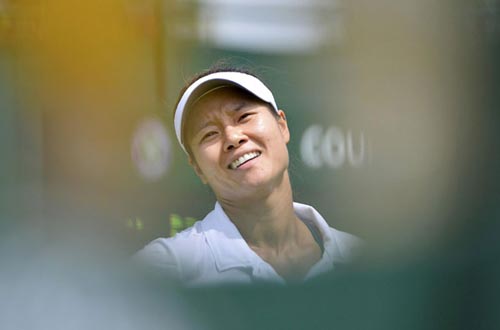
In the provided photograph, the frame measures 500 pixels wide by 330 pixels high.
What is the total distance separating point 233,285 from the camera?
6.09 feet

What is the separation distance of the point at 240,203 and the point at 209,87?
317 mm

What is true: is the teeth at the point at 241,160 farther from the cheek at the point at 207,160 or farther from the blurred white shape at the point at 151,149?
the blurred white shape at the point at 151,149

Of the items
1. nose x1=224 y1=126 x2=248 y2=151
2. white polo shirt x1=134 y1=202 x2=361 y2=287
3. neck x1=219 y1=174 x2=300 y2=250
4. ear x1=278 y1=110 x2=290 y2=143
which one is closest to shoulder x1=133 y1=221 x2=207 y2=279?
white polo shirt x1=134 y1=202 x2=361 y2=287

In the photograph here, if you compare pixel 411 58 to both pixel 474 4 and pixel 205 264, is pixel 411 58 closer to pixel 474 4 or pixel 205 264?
pixel 474 4

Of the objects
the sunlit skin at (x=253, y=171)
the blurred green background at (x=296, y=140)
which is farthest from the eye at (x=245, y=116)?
the blurred green background at (x=296, y=140)

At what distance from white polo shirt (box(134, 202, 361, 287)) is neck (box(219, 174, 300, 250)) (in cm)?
2

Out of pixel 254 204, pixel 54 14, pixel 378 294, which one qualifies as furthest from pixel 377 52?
pixel 54 14

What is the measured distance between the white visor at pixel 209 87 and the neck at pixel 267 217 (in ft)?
0.72

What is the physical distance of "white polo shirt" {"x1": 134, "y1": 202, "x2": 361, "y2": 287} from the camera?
6.01 ft

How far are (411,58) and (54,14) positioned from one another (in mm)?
981

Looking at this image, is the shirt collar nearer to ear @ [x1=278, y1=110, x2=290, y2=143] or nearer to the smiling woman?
the smiling woman

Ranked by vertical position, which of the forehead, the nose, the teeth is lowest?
the teeth

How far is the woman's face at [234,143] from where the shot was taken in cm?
181

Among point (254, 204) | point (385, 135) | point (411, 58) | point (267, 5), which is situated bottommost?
point (254, 204)
